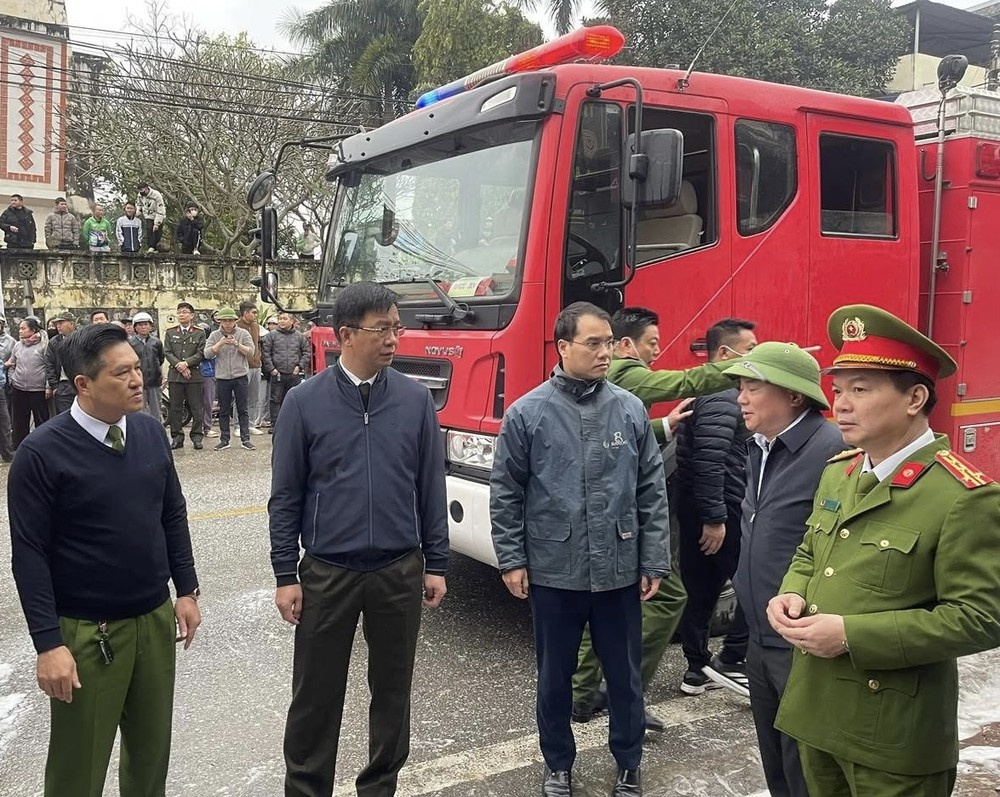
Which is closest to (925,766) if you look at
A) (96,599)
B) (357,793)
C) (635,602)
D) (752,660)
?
(752,660)

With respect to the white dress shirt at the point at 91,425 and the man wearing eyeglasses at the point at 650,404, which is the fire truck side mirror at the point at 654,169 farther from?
the white dress shirt at the point at 91,425

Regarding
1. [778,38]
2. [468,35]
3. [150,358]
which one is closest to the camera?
[150,358]

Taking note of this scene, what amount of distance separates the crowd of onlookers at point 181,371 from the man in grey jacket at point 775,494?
751 cm

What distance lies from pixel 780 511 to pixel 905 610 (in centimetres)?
73

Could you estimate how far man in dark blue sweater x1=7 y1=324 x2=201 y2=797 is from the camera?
2271 millimetres

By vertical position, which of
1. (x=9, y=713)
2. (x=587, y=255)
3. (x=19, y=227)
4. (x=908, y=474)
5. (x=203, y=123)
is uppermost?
(x=203, y=123)

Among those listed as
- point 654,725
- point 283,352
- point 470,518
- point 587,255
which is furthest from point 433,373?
point 283,352

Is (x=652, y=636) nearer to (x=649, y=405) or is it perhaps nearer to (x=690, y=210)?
(x=649, y=405)

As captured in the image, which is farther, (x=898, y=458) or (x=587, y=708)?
(x=587, y=708)

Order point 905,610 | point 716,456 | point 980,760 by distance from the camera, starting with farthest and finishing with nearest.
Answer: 1. point 716,456
2. point 980,760
3. point 905,610

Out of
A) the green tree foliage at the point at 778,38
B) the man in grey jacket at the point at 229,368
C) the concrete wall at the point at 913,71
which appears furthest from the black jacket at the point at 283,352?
the concrete wall at the point at 913,71

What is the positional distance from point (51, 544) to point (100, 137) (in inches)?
862

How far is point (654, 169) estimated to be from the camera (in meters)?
3.77

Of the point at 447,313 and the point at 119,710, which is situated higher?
the point at 447,313
